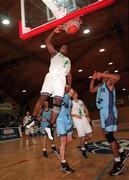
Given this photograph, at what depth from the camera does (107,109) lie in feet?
16.1

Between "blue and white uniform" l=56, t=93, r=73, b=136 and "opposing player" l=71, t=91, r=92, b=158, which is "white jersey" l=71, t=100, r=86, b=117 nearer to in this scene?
"opposing player" l=71, t=91, r=92, b=158

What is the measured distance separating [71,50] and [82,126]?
11121mm

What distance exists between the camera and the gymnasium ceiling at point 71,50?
505 inches

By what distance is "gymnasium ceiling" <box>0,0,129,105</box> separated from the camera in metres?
12.8

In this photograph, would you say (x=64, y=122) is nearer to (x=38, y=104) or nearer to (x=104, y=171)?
(x=38, y=104)

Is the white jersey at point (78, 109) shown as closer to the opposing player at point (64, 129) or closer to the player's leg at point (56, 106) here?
the opposing player at point (64, 129)

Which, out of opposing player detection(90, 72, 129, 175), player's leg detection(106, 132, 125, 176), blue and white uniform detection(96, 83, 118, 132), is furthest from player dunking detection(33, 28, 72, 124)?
player's leg detection(106, 132, 125, 176)

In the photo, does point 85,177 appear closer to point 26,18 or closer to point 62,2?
point 62,2

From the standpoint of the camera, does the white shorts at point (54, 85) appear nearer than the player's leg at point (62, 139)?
No

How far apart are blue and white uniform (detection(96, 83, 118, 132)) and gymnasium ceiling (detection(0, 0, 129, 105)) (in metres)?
6.45

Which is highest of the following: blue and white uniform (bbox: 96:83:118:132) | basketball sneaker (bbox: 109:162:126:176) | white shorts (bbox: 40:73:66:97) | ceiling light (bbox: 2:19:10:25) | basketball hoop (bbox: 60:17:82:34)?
ceiling light (bbox: 2:19:10:25)

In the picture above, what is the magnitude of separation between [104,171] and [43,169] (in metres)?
1.33

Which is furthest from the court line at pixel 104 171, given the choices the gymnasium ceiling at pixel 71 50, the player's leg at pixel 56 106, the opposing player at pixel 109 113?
the gymnasium ceiling at pixel 71 50

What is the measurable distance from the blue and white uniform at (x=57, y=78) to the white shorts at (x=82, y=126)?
223 centimetres
